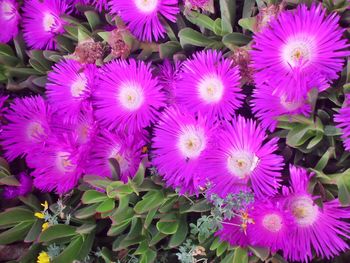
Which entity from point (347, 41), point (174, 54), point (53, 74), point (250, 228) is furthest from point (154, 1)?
point (250, 228)

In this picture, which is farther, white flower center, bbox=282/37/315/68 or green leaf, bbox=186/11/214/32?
green leaf, bbox=186/11/214/32

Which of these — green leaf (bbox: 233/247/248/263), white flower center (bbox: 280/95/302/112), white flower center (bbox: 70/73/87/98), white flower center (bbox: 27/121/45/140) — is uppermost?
white flower center (bbox: 70/73/87/98)

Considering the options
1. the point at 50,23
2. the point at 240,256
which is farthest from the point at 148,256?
the point at 50,23

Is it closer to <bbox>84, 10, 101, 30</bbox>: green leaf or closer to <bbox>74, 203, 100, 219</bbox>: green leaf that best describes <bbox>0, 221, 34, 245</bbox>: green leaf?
<bbox>74, 203, 100, 219</bbox>: green leaf

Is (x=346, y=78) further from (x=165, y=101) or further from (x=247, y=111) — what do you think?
(x=165, y=101)

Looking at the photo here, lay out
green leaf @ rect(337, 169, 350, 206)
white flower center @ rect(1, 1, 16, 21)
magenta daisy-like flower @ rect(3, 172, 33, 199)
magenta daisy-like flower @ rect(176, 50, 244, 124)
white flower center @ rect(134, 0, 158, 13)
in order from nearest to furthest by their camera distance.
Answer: green leaf @ rect(337, 169, 350, 206) < magenta daisy-like flower @ rect(176, 50, 244, 124) < white flower center @ rect(134, 0, 158, 13) < magenta daisy-like flower @ rect(3, 172, 33, 199) < white flower center @ rect(1, 1, 16, 21)

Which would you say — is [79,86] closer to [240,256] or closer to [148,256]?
Result: [148,256]

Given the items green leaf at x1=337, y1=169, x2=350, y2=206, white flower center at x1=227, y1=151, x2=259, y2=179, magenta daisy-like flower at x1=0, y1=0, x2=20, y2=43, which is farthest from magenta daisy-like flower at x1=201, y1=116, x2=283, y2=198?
magenta daisy-like flower at x1=0, y1=0, x2=20, y2=43
